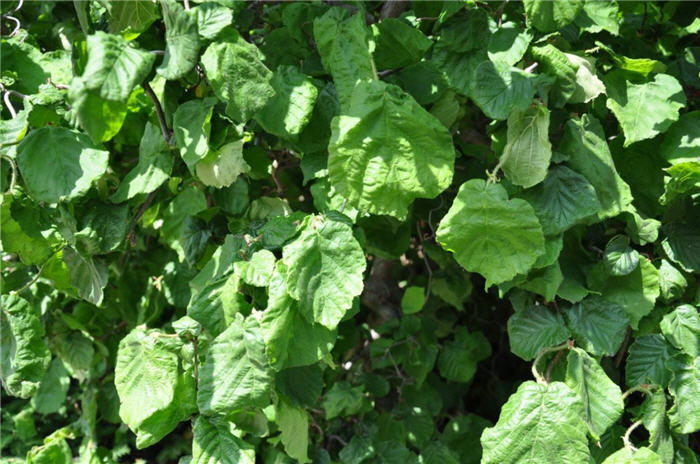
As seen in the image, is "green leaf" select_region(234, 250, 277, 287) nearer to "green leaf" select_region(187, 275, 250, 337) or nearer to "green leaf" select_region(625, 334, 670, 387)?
"green leaf" select_region(187, 275, 250, 337)

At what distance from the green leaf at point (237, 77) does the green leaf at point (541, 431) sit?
728 mm

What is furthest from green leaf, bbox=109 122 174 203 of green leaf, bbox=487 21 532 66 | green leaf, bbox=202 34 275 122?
green leaf, bbox=487 21 532 66

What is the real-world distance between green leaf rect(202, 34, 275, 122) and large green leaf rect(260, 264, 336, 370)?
302mm

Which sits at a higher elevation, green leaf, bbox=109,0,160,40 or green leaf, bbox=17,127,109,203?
green leaf, bbox=109,0,160,40

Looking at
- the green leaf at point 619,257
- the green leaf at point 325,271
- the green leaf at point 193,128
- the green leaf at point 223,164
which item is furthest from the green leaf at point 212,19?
the green leaf at point 619,257

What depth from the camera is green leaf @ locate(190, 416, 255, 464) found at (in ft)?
4.33

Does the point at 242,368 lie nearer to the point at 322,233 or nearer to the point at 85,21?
the point at 322,233

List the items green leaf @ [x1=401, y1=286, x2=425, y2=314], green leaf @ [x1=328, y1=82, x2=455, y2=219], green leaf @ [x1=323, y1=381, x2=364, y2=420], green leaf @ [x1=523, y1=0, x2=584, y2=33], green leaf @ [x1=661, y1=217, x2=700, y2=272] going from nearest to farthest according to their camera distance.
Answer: green leaf @ [x1=328, y1=82, x2=455, y2=219] → green leaf @ [x1=523, y1=0, x2=584, y2=33] → green leaf @ [x1=661, y1=217, x2=700, y2=272] → green leaf @ [x1=323, y1=381, x2=364, y2=420] → green leaf @ [x1=401, y1=286, x2=425, y2=314]

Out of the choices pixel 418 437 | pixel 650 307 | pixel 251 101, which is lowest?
pixel 418 437

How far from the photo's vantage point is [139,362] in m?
1.33

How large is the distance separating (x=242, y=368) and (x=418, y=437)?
3.11ft

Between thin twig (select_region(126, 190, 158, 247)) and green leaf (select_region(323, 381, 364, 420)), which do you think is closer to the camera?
thin twig (select_region(126, 190, 158, 247))

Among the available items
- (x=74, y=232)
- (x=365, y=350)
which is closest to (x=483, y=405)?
(x=365, y=350)

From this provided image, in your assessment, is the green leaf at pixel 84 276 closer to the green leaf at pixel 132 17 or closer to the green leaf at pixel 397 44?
the green leaf at pixel 132 17
